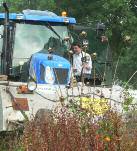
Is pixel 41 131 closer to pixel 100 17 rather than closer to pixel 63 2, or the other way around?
pixel 100 17

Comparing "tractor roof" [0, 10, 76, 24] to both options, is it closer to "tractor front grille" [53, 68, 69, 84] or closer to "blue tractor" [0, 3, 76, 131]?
"blue tractor" [0, 3, 76, 131]

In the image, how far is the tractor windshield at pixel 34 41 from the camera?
1096 cm

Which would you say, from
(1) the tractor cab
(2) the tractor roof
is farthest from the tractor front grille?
(2) the tractor roof

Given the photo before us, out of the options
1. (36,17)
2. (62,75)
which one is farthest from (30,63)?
(36,17)

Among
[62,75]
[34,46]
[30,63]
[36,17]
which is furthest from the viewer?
[36,17]

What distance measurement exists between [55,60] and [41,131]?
5.65 m

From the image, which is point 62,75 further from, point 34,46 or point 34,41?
point 34,41

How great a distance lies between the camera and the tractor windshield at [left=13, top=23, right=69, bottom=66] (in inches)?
432

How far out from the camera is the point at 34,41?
11.2 metres

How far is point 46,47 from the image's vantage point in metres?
11.2

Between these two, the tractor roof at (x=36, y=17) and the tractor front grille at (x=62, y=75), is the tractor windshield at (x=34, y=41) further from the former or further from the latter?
the tractor front grille at (x=62, y=75)

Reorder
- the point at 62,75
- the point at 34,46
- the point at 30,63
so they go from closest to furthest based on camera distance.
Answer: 1. the point at 62,75
2. the point at 30,63
3. the point at 34,46

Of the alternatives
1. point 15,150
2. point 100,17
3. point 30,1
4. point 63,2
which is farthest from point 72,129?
point 30,1

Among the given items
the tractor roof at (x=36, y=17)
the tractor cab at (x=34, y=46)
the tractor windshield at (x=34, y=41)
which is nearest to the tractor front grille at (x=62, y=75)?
the tractor cab at (x=34, y=46)
